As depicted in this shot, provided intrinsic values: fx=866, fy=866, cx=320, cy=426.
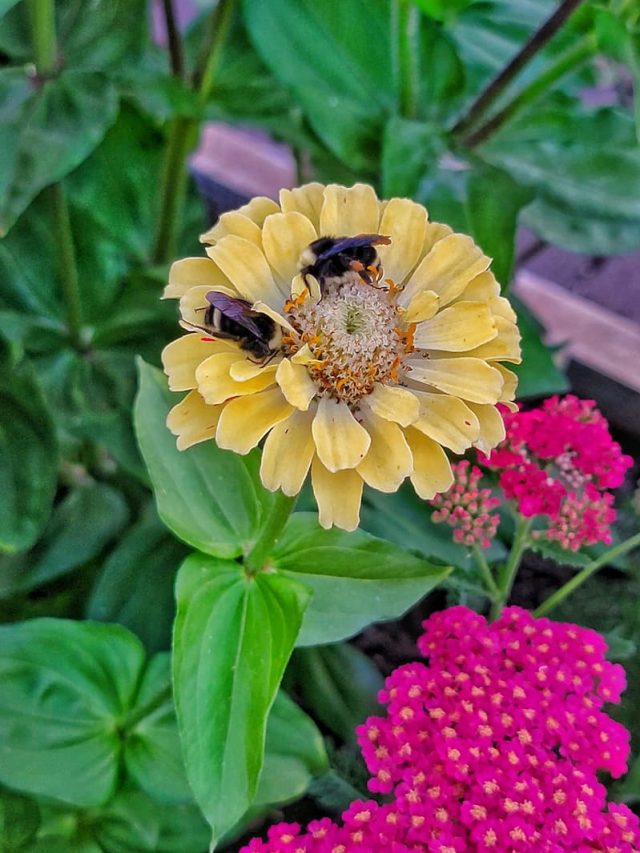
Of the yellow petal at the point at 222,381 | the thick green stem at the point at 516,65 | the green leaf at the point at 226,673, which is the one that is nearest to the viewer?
the yellow petal at the point at 222,381

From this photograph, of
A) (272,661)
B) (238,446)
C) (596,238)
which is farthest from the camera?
(596,238)

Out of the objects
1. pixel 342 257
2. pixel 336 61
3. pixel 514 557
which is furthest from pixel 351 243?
pixel 336 61

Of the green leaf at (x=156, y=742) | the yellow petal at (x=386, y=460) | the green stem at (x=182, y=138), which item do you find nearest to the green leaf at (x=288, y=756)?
the green leaf at (x=156, y=742)

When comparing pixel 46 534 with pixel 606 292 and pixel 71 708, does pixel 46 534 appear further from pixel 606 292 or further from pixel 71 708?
pixel 606 292

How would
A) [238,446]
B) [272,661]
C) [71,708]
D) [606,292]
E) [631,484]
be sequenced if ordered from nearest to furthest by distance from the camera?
[238,446] → [272,661] → [71,708] → [631,484] → [606,292]

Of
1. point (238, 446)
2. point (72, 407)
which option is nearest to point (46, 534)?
point (72, 407)

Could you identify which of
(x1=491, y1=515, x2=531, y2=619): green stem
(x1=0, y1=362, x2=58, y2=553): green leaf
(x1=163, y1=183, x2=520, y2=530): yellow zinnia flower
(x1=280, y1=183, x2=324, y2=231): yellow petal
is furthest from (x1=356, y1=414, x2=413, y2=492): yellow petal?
(x1=0, y1=362, x2=58, y2=553): green leaf

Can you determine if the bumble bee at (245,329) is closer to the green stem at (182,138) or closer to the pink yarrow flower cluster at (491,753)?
the pink yarrow flower cluster at (491,753)

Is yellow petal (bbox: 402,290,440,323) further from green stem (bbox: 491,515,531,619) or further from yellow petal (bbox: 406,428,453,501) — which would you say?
green stem (bbox: 491,515,531,619)
